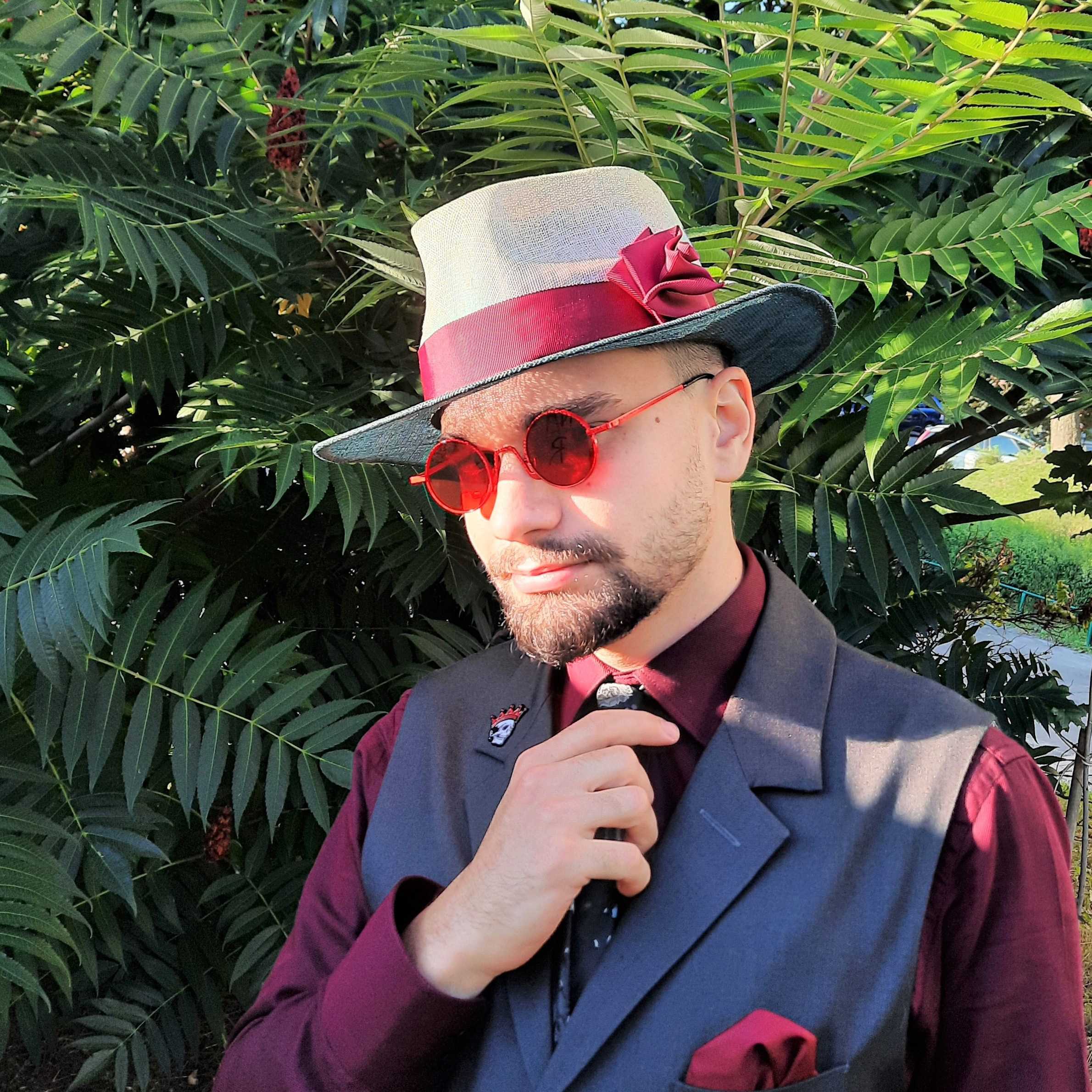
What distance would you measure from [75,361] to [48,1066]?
2175 millimetres

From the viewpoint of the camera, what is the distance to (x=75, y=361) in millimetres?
2230

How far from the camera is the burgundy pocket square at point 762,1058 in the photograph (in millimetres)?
988

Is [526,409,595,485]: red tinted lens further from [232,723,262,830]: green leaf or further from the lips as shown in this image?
[232,723,262,830]: green leaf

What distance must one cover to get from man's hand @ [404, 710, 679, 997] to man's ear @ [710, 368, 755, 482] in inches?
13.3

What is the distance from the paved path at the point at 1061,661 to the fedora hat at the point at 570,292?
6.56m

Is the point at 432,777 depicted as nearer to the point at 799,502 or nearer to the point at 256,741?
the point at 256,741

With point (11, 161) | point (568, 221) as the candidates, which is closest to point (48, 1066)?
point (11, 161)

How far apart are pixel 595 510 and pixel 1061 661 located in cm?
1033

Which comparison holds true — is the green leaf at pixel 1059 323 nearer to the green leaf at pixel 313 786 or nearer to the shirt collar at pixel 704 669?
the shirt collar at pixel 704 669

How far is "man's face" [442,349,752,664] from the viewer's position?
115cm

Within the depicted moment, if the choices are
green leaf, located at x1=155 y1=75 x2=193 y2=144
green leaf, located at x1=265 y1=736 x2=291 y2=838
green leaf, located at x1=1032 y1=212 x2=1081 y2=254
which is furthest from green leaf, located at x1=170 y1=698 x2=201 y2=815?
green leaf, located at x1=1032 y1=212 x2=1081 y2=254

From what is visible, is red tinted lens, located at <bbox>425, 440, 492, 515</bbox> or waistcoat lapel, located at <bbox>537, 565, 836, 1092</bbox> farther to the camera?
red tinted lens, located at <bbox>425, 440, 492, 515</bbox>

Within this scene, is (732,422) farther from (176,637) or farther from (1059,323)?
(176,637)

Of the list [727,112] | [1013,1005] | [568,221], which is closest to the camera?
[1013,1005]
